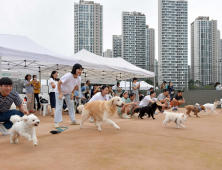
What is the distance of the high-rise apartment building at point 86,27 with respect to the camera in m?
80.9

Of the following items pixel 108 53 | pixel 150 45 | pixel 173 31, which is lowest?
pixel 108 53

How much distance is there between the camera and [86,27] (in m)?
81.9

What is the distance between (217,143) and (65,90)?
12.0ft

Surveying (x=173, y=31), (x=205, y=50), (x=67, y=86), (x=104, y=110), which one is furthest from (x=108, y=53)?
(x=104, y=110)

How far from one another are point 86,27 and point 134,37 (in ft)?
82.2

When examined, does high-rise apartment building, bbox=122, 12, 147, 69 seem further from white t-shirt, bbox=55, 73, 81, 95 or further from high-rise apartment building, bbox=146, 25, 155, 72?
white t-shirt, bbox=55, 73, 81, 95

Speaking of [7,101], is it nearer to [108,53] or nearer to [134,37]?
[134,37]

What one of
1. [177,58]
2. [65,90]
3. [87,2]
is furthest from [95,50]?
[65,90]

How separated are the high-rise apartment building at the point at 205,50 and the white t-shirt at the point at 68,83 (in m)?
10.7

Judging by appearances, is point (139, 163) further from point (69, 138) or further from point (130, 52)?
point (130, 52)

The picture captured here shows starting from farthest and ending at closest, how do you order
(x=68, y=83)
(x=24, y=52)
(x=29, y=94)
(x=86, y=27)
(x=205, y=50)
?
(x=86, y=27) < (x=205, y=50) < (x=29, y=94) < (x=24, y=52) < (x=68, y=83)

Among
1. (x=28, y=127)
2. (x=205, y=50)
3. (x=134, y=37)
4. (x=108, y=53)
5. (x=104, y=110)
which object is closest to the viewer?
(x=28, y=127)

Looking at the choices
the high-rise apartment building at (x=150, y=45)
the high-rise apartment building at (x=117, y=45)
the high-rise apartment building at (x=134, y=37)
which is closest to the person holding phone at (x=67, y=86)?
the high-rise apartment building at (x=134, y=37)

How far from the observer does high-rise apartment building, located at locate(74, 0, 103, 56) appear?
8094cm
